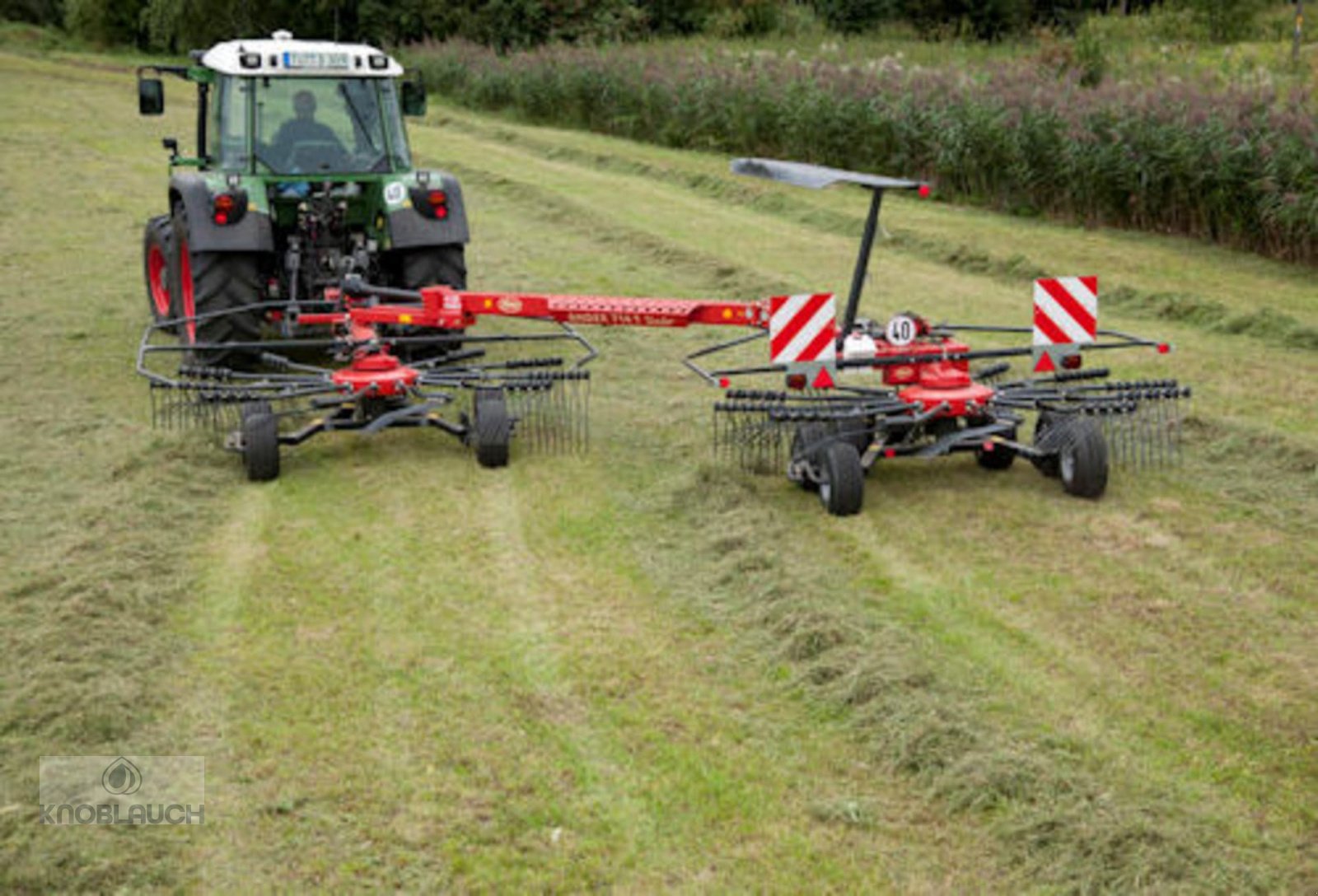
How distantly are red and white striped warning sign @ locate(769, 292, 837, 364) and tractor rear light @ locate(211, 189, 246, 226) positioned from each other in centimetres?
344

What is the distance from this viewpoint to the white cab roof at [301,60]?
8.48 m

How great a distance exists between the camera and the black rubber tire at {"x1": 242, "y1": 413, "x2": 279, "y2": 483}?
21.8 feet

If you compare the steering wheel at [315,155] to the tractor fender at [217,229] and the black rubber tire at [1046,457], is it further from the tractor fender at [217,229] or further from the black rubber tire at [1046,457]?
the black rubber tire at [1046,457]

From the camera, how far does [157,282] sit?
9.78m

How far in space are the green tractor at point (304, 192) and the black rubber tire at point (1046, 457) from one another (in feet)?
12.2

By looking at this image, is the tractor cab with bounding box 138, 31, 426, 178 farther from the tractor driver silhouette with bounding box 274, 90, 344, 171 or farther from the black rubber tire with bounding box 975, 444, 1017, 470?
the black rubber tire with bounding box 975, 444, 1017, 470

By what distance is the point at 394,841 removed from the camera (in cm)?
374

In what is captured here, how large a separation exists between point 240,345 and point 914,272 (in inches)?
249

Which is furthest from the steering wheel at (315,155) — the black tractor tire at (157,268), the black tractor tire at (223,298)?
the black tractor tire at (157,268)

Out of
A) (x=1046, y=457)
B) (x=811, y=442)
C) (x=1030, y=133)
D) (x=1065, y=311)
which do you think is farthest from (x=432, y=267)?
(x=1030, y=133)
